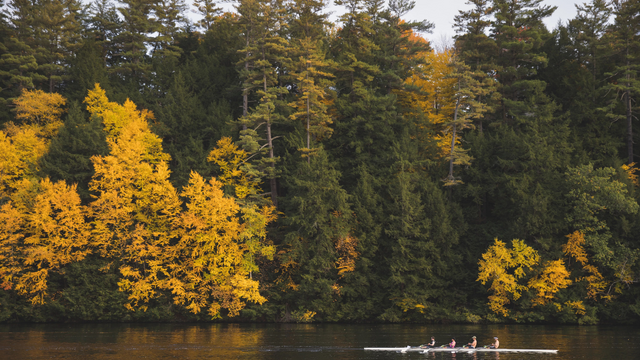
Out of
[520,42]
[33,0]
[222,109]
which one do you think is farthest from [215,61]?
[520,42]

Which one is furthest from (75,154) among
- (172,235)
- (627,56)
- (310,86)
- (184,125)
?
(627,56)

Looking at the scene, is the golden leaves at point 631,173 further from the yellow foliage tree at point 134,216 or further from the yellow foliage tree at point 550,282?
the yellow foliage tree at point 134,216

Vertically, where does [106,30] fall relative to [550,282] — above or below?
above

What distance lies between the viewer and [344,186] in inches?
2282

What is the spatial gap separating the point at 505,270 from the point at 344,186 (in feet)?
61.3

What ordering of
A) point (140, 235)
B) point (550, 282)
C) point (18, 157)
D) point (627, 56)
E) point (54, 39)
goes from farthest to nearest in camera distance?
point (54, 39) < point (18, 157) < point (627, 56) < point (140, 235) < point (550, 282)

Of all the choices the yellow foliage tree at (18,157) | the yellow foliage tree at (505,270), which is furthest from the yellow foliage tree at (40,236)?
the yellow foliage tree at (505,270)

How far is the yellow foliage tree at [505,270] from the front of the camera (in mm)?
46625

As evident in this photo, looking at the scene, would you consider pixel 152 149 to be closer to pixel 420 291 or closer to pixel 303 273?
pixel 303 273

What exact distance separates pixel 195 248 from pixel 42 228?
1457 centimetres

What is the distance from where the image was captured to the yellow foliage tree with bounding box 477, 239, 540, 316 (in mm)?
46625

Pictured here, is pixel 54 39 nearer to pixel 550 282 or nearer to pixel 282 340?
pixel 282 340

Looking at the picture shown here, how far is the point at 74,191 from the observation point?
5034 centimetres

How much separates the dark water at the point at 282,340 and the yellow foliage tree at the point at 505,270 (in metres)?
2.47
